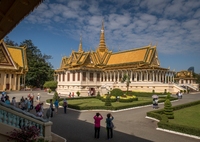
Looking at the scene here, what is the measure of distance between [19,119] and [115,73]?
44300 millimetres

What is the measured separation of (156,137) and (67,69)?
36524mm

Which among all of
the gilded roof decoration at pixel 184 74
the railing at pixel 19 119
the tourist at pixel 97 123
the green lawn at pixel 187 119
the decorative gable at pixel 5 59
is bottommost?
the green lawn at pixel 187 119

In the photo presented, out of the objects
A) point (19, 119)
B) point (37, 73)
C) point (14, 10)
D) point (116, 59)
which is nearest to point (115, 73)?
point (116, 59)

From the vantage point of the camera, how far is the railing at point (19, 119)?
7707 millimetres

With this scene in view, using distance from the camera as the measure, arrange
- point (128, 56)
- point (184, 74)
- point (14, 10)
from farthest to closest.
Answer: point (184, 74) < point (128, 56) < point (14, 10)

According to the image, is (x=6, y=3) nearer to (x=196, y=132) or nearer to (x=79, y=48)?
(x=196, y=132)

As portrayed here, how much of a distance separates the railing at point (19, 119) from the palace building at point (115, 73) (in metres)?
30.9

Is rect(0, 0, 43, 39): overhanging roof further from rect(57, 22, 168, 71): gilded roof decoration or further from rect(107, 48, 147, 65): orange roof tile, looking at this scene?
rect(107, 48, 147, 65): orange roof tile

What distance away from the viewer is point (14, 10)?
5.43 m

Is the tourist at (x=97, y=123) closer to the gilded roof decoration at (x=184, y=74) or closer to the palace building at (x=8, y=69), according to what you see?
the palace building at (x=8, y=69)

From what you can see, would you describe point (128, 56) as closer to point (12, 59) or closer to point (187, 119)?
point (12, 59)

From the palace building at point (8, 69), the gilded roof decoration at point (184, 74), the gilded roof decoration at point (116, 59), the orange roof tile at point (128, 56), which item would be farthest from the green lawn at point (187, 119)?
the gilded roof decoration at point (184, 74)

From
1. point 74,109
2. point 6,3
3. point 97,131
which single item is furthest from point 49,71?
point 6,3

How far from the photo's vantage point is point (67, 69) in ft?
149
